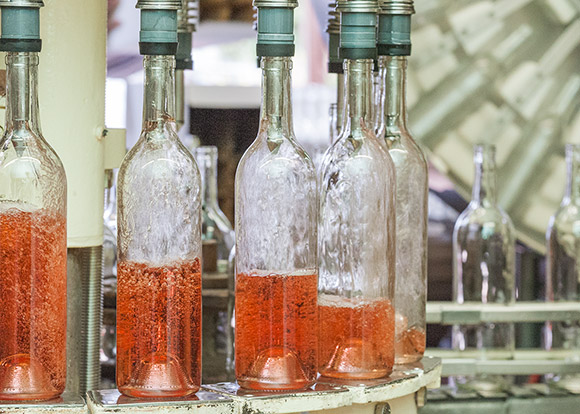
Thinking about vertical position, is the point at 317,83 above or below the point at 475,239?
above

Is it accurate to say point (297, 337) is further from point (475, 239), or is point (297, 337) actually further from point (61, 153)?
point (475, 239)

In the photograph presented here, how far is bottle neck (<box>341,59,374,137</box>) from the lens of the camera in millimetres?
865

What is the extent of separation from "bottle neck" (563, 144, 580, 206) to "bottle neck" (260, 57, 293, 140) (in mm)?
686

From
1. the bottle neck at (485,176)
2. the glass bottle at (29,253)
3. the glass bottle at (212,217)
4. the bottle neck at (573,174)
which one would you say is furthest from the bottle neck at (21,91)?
the bottle neck at (573,174)

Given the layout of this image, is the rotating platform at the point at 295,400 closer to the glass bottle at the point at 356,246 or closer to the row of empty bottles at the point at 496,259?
the glass bottle at the point at 356,246

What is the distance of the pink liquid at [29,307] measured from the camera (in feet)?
2.52

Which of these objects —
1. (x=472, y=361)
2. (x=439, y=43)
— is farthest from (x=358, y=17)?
(x=439, y=43)

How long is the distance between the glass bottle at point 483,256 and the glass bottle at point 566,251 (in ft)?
0.28

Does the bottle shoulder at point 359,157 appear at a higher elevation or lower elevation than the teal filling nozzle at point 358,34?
lower

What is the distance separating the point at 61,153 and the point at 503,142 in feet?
4.34

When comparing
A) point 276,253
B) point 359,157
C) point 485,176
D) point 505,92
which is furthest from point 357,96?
point 505,92

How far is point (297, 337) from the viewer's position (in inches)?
32.0

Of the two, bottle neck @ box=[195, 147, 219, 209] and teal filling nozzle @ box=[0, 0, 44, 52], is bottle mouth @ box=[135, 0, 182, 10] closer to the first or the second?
teal filling nozzle @ box=[0, 0, 44, 52]

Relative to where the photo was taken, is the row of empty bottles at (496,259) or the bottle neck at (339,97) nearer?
the bottle neck at (339,97)
